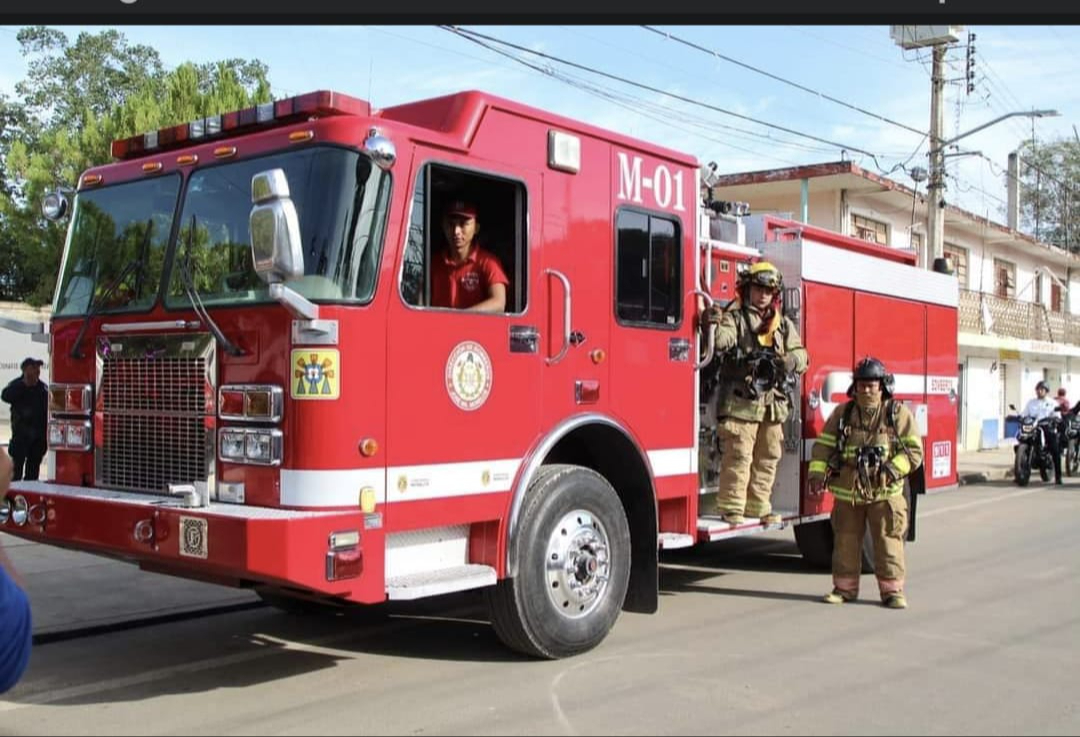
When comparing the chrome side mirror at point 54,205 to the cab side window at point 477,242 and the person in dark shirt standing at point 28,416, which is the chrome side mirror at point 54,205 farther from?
the person in dark shirt standing at point 28,416

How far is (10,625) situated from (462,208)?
362 cm

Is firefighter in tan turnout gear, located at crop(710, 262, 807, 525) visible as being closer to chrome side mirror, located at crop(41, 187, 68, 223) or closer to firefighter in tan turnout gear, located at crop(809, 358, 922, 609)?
firefighter in tan turnout gear, located at crop(809, 358, 922, 609)

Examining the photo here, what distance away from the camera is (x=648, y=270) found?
22.0 feet

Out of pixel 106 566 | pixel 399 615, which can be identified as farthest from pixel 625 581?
pixel 106 566

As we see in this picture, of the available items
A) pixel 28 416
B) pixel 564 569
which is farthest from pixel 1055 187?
pixel 564 569

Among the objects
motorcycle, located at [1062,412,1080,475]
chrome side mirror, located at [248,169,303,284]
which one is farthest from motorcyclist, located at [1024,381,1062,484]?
chrome side mirror, located at [248,169,303,284]

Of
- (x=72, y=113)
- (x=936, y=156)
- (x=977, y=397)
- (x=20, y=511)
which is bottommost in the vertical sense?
(x=20, y=511)

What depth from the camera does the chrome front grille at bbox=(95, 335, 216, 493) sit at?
5258 mm

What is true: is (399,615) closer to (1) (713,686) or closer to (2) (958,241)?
(1) (713,686)

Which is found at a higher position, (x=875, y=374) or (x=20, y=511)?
(x=875, y=374)

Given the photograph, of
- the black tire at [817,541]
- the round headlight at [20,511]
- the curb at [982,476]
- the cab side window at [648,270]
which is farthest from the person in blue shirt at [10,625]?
the curb at [982,476]

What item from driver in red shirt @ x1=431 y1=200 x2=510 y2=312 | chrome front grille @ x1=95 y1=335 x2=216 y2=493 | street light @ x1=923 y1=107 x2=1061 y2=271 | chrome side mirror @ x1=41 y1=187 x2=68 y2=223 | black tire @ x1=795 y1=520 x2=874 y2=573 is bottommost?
black tire @ x1=795 y1=520 x2=874 y2=573

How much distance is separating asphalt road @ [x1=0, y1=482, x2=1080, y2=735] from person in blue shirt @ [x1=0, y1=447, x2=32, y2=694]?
89.8 inches

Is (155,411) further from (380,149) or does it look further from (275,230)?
(380,149)
